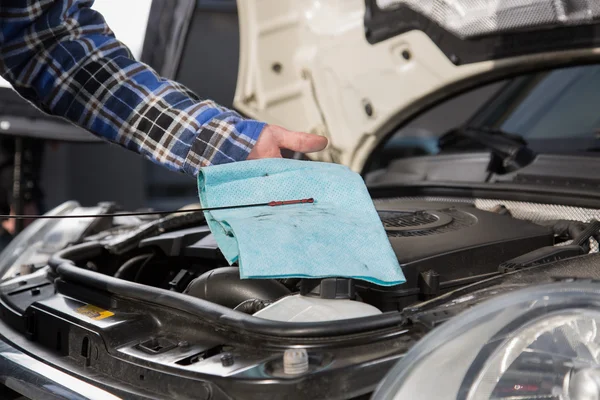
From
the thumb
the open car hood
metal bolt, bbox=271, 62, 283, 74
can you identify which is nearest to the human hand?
the thumb

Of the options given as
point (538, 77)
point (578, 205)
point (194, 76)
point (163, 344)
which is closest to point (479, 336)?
point (163, 344)

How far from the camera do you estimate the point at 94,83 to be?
54.8 inches

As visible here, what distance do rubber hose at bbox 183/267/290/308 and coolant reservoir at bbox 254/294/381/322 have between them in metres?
0.11

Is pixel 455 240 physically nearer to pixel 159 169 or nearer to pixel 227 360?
pixel 227 360

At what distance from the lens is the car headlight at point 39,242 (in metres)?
1.88

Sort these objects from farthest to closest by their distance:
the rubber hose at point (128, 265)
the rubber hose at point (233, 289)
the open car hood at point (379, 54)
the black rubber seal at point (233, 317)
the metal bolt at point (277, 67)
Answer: the metal bolt at point (277, 67)
the open car hood at point (379, 54)
the rubber hose at point (128, 265)
the rubber hose at point (233, 289)
the black rubber seal at point (233, 317)

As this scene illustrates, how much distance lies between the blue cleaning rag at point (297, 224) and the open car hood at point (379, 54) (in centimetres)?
70

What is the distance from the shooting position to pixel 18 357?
1200 millimetres

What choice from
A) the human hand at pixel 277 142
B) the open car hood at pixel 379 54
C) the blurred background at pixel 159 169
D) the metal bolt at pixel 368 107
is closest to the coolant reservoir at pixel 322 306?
the human hand at pixel 277 142

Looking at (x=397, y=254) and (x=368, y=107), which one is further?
(x=368, y=107)

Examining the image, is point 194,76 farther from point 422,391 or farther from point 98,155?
point 422,391

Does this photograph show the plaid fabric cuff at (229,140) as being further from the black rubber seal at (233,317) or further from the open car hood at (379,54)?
the open car hood at (379,54)

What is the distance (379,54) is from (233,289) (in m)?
1.00

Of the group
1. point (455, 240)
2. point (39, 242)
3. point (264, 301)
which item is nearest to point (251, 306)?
point (264, 301)
